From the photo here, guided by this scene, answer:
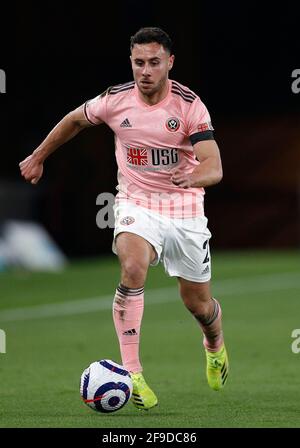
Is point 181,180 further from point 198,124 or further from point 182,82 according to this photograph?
point 182,82

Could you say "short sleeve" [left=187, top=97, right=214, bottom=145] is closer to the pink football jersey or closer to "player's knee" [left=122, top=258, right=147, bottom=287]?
the pink football jersey

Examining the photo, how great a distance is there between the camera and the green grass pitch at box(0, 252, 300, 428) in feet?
27.9

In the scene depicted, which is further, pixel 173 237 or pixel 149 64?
pixel 173 237

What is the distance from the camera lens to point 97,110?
9.19m

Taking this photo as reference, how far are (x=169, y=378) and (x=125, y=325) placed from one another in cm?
188

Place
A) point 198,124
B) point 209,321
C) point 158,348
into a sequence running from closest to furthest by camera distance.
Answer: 1. point 198,124
2. point 209,321
3. point 158,348

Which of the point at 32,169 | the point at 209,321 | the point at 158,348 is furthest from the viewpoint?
the point at 158,348

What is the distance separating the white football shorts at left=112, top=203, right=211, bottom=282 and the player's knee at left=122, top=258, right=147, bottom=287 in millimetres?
278

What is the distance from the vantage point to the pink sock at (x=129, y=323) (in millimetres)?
8805

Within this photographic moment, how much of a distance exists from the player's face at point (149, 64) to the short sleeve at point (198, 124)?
1.00 feet

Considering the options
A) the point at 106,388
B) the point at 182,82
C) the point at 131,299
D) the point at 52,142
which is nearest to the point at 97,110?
the point at 52,142

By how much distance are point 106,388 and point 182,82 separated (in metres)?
18.5

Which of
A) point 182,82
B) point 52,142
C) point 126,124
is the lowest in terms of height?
point 182,82

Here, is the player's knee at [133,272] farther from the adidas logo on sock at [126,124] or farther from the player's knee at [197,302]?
the adidas logo on sock at [126,124]
